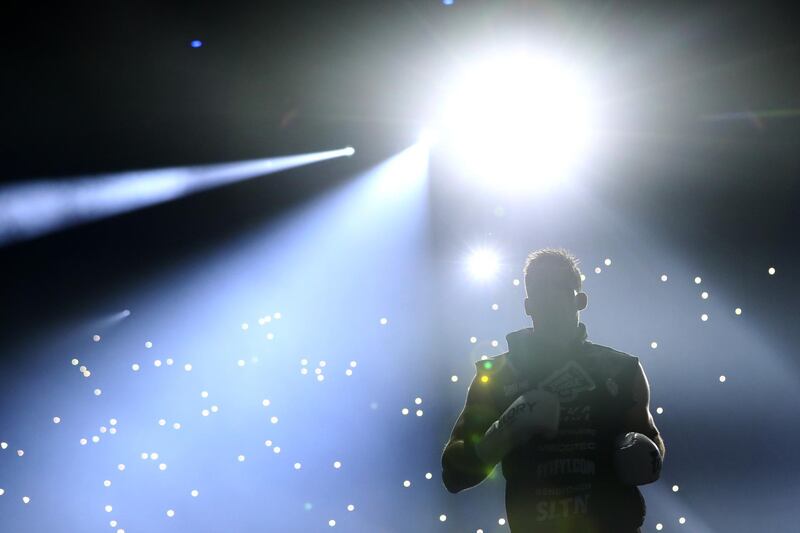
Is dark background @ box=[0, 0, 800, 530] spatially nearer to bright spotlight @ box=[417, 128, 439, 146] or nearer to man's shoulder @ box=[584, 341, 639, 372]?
bright spotlight @ box=[417, 128, 439, 146]

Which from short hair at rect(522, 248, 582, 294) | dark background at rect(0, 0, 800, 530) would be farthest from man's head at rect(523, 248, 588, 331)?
dark background at rect(0, 0, 800, 530)

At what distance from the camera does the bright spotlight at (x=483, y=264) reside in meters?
3.97

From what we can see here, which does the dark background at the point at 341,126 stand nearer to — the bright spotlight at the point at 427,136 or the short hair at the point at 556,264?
the bright spotlight at the point at 427,136

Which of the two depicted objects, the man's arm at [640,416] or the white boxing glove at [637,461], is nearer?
the white boxing glove at [637,461]

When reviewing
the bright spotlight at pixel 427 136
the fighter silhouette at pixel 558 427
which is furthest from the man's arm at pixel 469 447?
the bright spotlight at pixel 427 136

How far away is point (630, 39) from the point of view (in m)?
3.74

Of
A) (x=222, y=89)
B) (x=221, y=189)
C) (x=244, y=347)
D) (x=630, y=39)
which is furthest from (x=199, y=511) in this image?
(x=630, y=39)

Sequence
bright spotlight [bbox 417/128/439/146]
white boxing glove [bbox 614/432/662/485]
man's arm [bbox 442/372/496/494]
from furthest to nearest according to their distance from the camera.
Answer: bright spotlight [bbox 417/128/439/146] < man's arm [bbox 442/372/496/494] < white boxing glove [bbox 614/432/662/485]

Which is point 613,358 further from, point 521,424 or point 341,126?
point 341,126

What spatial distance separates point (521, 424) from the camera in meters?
1.73

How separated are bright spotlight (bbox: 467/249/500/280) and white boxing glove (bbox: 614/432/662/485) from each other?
7.43 ft

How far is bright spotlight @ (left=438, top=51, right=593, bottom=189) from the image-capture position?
3990 millimetres

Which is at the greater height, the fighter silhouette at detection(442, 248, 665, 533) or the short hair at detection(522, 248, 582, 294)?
the short hair at detection(522, 248, 582, 294)

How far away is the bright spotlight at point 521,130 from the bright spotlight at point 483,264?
35cm
